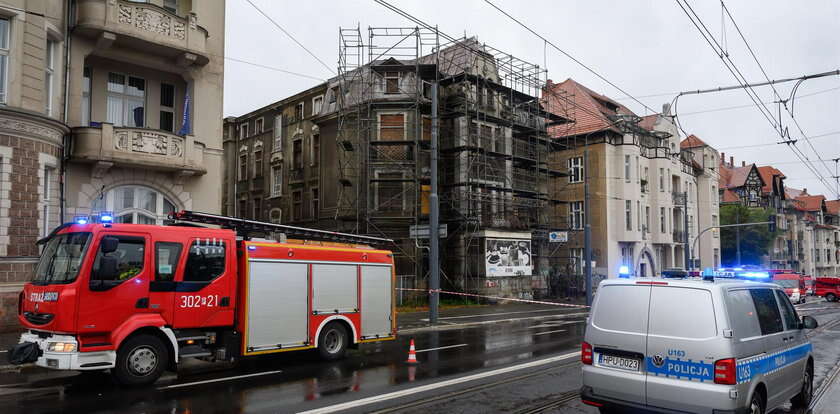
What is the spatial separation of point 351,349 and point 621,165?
3408cm

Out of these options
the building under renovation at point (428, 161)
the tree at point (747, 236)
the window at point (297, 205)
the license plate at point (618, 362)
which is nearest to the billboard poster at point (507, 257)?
the building under renovation at point (428, 161)

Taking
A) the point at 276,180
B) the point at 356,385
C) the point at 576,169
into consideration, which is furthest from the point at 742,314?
the point at 576,169

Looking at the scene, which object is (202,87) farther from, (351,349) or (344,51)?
(344,51)

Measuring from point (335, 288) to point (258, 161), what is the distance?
3282 centimetres

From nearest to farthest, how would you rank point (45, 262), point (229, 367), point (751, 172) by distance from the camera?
point (45, 262) < point (229, 367) < point (751, 172)

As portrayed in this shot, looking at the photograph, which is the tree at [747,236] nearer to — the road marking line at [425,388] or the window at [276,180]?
the window at [276,180]

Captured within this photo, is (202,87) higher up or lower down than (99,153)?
higher up

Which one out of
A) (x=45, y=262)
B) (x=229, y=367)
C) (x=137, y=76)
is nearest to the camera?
(x=45, y=262)

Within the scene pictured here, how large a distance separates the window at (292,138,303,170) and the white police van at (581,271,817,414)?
33036mm

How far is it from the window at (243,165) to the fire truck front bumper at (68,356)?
3652cm

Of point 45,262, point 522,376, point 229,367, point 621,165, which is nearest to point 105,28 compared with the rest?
point 45,262

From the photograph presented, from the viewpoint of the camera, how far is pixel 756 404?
21.8ft

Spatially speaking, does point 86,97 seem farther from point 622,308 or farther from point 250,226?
point 622,308

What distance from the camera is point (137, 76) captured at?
765 inches
